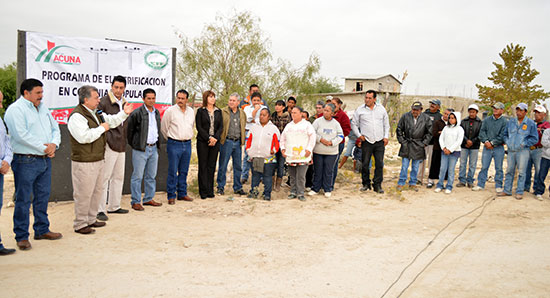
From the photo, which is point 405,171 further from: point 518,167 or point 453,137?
point 518,167

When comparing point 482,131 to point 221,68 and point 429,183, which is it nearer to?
point 429,183

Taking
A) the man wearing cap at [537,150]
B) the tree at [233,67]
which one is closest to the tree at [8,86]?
the tree at [233,67]

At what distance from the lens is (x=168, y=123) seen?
22.7 ft

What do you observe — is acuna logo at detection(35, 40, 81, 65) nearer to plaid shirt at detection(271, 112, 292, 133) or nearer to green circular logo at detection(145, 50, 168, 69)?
green circular logo at detection(145, 50, 168, 69)

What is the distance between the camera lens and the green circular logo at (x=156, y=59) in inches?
298

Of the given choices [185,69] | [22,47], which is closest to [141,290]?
[22,47]

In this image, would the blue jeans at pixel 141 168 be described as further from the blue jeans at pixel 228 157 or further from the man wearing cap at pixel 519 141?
the man wearing cap at pixel 519 141

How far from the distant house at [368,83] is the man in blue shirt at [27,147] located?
37.7 m

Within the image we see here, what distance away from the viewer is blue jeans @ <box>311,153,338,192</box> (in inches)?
310

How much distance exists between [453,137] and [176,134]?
5.83 m

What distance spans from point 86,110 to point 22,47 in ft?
8.11

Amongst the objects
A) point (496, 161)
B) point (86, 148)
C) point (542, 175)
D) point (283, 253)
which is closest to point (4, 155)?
point (86, 148)

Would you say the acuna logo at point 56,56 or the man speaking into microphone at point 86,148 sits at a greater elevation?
the acuna logo at point 56,56

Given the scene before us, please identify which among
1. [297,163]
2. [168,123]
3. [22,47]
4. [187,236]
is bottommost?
[187,236]
